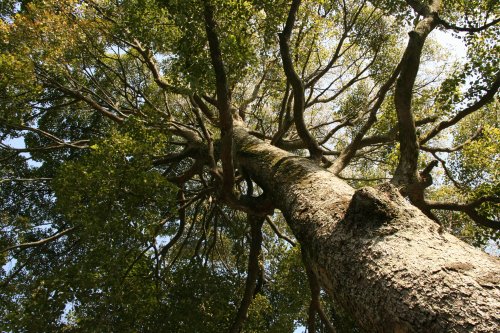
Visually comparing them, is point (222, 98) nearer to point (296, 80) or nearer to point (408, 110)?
point (296, 80)

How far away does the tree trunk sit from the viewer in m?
1.61

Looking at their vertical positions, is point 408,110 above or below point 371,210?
above

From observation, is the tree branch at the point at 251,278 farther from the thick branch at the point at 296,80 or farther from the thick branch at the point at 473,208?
the thick branch at the point at 473,208

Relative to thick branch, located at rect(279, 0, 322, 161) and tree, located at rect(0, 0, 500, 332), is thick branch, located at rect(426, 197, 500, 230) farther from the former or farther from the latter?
thick branch, located at rect(279, 0, 322, 161)

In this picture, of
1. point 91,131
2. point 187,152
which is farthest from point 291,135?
point 91,131

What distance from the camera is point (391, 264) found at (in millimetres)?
1979

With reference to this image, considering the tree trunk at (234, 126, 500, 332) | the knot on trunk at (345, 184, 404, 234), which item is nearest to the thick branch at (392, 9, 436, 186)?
the tree trunk at (234, 126, 500, 332)

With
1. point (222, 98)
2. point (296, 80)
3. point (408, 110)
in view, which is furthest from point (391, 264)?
point (296, 80)

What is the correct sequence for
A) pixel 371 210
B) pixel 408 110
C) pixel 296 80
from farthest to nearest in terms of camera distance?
pixel 296 80 < pixel 408 110 < pixel 371 210

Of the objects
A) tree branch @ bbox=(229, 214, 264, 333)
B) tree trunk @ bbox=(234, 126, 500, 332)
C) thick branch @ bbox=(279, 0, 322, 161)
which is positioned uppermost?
thick branch @ bbox=(279, 0, 322, 161)

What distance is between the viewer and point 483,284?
1.64m

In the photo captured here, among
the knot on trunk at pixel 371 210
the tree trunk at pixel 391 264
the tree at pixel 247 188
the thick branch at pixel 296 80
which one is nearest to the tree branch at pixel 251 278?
the tree at pixel 247 188

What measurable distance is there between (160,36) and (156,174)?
1.98m

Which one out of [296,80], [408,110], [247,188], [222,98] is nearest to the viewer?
[408,110]
